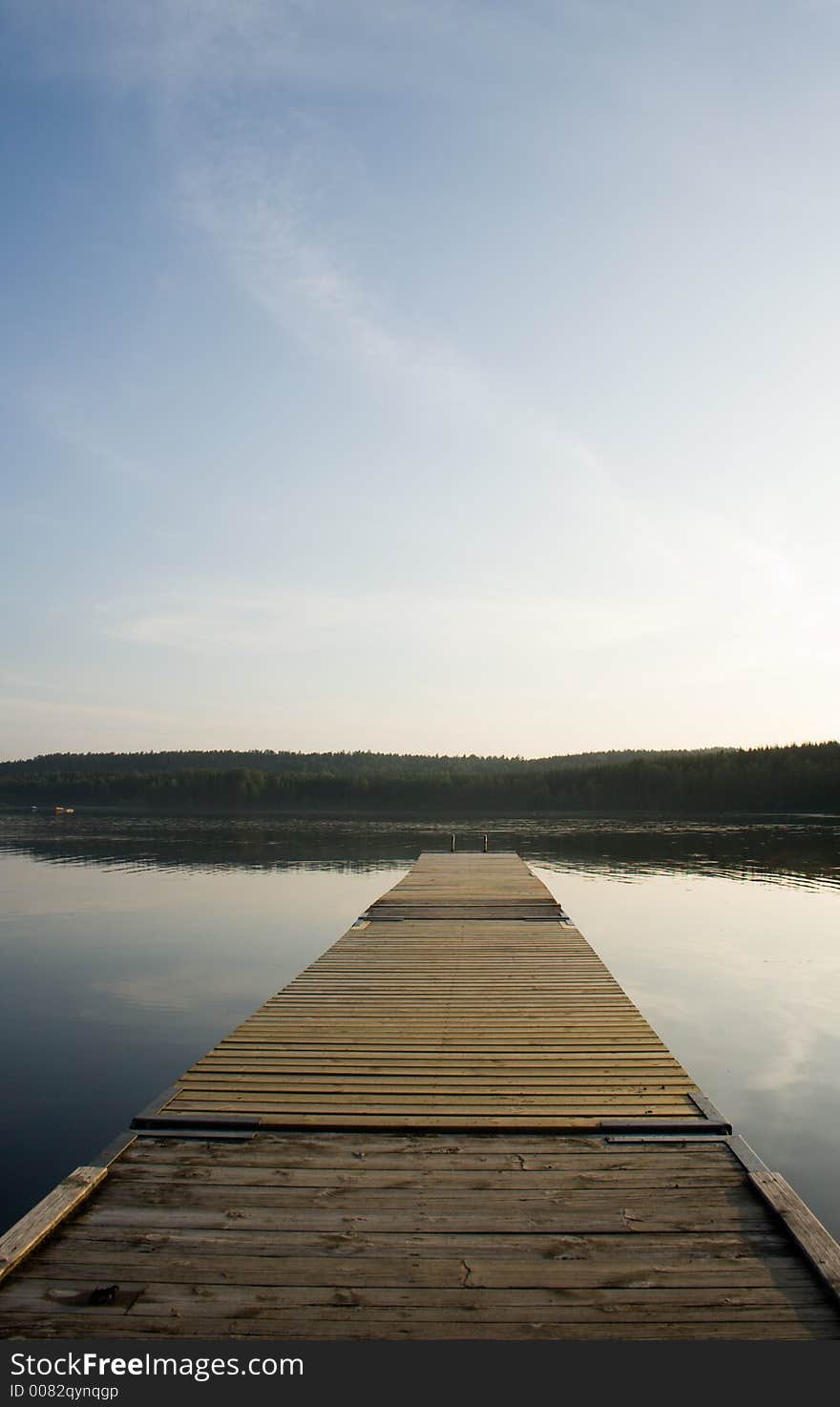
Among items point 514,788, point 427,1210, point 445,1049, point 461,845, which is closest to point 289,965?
point 445,1049

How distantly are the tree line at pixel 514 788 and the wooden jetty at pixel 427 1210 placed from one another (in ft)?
241

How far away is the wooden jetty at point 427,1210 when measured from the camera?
135 inches

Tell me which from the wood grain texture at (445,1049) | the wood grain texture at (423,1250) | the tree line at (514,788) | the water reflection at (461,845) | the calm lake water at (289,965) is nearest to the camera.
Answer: the wood grain texture at (423,1250)

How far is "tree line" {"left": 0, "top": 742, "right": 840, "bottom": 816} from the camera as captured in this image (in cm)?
7525

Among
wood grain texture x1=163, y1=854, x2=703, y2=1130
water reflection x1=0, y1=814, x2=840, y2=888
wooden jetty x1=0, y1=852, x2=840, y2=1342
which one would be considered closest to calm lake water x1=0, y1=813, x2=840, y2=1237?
water reflection x1=0, y1=814, x2=840, y2=888

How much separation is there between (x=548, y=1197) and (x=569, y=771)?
3460 inches

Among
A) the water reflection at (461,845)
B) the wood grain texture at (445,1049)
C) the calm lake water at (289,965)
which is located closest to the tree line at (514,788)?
the water reflection at (461,845)

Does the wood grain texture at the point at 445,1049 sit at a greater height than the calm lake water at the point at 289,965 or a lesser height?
greater

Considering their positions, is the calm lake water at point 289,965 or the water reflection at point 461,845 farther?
the water reflection at point 461,845

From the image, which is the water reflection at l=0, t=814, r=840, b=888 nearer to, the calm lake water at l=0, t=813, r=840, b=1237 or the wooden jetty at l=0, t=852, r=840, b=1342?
the calm lake water at l=0, t=813, r=840, b=1237

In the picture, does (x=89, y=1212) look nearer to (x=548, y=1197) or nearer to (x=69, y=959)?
(x=548, y=1197)

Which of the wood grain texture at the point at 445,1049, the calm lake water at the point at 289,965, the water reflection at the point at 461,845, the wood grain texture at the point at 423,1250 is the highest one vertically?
the wood grain texture at the point at 423,1250

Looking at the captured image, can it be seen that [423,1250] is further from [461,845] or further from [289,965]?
[461,845]

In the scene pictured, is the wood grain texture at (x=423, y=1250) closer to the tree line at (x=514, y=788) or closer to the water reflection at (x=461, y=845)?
the water reflection at (x=461, y=845)
